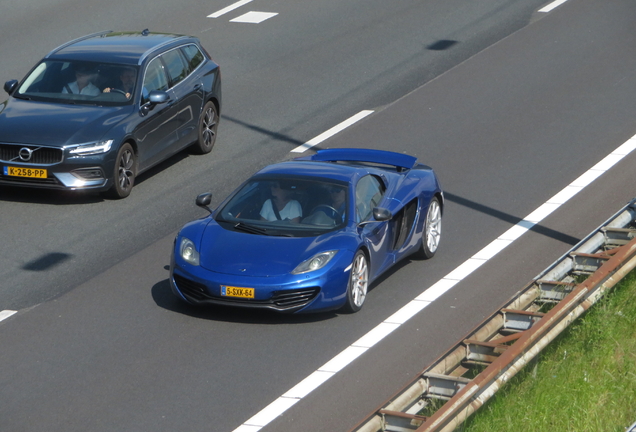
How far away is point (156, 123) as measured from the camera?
15312 millimetres

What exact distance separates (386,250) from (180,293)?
2.20 m


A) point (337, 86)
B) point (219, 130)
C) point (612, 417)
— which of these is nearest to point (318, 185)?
point (612, 417)

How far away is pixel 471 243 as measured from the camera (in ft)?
42.6

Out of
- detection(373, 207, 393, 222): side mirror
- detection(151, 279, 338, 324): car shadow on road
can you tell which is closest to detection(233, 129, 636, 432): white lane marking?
detection(151, 279, 338, 324): car shadow on road

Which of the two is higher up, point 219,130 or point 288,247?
point 288,247

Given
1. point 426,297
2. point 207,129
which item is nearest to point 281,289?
point 426,297

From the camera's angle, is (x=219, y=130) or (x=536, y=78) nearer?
(x=219, y=130)

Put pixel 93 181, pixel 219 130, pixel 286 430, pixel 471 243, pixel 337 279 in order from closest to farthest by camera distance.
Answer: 1. pixel 286 430
2. pixel 337 279
3. pixel 471 243
4. pixel 93 181
5. pixel 219 130

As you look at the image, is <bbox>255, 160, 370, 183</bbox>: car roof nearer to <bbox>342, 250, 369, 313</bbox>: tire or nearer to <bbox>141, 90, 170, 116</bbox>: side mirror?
<bbox>342, 250, 369, 313</bbox>: tire

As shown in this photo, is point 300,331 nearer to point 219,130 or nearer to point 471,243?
point 471,243

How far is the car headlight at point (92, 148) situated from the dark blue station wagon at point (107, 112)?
0.04 feet

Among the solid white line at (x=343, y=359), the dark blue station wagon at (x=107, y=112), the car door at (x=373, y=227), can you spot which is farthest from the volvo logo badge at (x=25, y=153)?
the solid white line at (x=343, y=359)

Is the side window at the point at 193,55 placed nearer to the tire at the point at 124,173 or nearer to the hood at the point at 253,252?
the tire at the point at 124,173

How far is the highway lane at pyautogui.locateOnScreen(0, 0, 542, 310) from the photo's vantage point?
42.5ft
